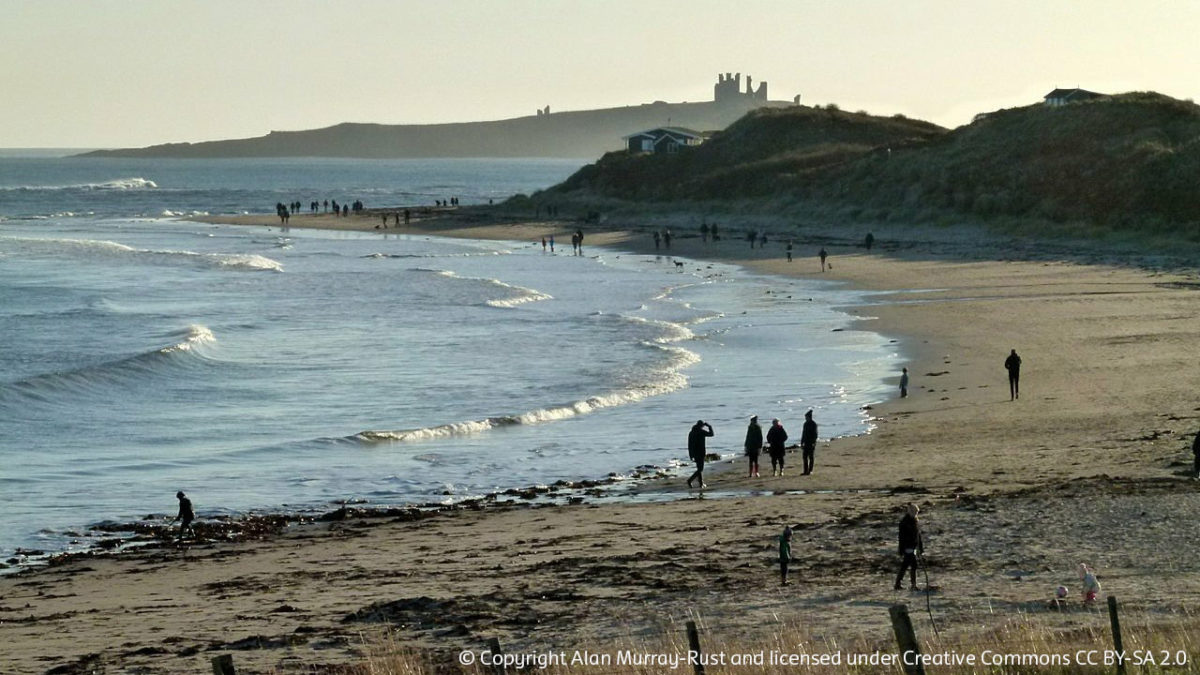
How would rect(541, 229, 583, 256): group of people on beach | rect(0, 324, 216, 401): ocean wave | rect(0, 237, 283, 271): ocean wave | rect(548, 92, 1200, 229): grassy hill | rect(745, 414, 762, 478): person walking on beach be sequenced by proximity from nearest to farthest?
rect(745, 414, 762, 478): person walking on beach
rect(0, 324, 216, 401): ocean wave
rect(0, 237, 283, 271): ocean wave
rect(548, 92, 1200, 229): grassy hill
rect(541, 229, 583, 256): group of people on beach

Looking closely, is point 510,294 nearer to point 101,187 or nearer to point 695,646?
point 695,646

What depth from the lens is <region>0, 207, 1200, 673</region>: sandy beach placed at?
44.8 feet

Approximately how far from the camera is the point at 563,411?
28.7 meters

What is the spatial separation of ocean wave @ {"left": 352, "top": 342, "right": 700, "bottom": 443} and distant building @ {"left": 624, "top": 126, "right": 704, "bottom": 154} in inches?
3566

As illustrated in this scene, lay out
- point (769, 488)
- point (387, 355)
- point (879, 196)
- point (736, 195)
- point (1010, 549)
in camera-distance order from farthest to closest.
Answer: point (736, 195)
point (879, 196)
point (387, 355)
point (769, 488)
point (1010, 549)

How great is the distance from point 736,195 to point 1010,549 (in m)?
82.6

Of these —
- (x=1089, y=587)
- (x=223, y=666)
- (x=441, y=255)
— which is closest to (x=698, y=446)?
(x=1089, y=587)

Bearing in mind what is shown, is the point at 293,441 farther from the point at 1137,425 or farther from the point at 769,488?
the point at 1137,425

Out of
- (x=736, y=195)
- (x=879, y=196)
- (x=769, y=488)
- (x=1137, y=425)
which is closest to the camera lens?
(x=769, y=488)

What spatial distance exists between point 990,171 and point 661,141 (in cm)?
4748

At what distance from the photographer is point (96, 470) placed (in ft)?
79.2

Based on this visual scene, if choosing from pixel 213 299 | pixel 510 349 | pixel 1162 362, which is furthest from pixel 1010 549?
pixel 213 299

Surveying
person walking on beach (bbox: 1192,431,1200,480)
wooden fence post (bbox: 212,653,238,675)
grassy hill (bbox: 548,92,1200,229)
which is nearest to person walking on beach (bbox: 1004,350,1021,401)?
person walking on beach (bbox: 1192,431,1200,480)

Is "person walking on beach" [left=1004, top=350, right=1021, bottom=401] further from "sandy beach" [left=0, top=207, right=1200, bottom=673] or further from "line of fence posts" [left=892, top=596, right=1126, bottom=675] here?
"line of fence posts" [left=892, top=596, right=1126, bottom=675]
